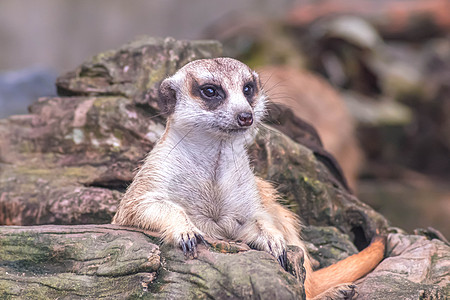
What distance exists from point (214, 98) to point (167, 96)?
1.09 feet

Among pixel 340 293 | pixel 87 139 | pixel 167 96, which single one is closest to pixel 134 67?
pixel 87 139

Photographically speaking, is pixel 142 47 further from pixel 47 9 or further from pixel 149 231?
pixel 47 9

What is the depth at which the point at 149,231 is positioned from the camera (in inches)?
118

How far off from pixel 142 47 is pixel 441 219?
18.9 ft

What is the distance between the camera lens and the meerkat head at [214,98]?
326 cm

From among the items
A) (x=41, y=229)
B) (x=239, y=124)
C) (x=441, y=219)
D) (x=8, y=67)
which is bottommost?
(x=441, y=219)

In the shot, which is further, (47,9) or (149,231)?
(47,9)

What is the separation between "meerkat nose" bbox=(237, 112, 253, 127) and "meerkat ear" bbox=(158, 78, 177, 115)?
531mm

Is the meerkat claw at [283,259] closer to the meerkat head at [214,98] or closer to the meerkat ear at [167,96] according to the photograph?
the meerkat head at [214,98]

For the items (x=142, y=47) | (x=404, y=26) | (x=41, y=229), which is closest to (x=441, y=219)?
(x=404, y=26)

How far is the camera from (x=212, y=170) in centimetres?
336

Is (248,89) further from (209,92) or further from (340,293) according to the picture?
(340,293)

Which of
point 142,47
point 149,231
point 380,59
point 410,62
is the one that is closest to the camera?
point 149,231

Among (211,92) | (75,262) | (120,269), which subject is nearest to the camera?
(120,269)
